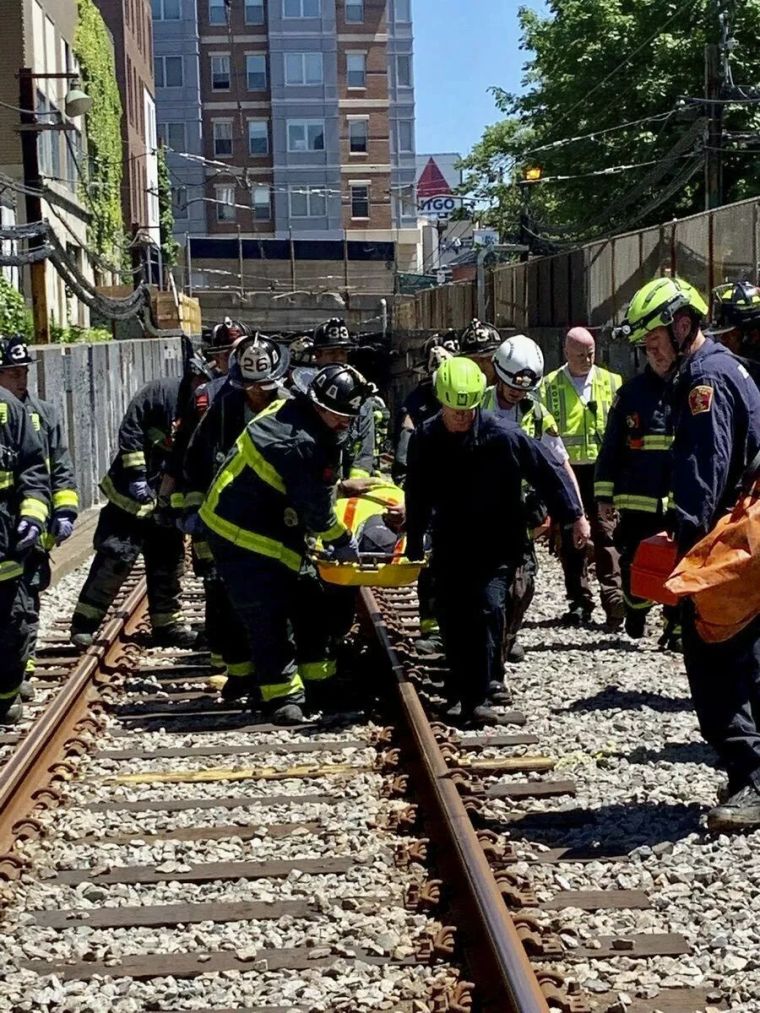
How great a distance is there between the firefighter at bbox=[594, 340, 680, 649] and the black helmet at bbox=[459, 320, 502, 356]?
36.8 inches

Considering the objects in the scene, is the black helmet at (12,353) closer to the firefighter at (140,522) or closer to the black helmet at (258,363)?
the black helmet at (258,363)

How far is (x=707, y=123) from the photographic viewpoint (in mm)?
29750

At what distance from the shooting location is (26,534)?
895 cm

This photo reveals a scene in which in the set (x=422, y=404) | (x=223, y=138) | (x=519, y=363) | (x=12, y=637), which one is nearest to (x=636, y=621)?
(x=519, y=363)

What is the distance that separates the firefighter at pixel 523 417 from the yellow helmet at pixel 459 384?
625 mm

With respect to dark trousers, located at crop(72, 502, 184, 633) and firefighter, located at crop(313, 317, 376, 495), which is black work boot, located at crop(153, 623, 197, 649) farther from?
firefighter, located at crop(313, 317, 376, 495)

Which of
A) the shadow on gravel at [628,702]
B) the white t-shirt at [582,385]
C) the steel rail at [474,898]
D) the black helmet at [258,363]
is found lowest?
the shadow on gravel at [628,702]

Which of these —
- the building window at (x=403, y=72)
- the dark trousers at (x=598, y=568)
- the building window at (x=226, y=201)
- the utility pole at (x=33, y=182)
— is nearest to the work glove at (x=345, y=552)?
the dark trousers at (x=598, y=568)

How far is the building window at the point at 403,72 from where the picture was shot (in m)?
94.1

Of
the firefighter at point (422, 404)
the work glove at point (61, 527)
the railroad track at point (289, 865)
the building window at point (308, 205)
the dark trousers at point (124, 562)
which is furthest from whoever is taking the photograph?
the building window at point (308, 205)

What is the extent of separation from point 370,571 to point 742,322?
8.20 ft

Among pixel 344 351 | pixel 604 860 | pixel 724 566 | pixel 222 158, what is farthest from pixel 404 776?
pixel 222 158

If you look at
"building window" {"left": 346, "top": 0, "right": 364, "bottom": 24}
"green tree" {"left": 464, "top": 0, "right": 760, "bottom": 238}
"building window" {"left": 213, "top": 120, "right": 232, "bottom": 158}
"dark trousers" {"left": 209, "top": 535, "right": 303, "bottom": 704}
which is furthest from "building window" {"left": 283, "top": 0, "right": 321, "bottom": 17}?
"dark trousers" {"left": 209, "top": 535, "right": 303, "bottom": 704}

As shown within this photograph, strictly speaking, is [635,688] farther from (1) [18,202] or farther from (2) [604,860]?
(1) [18,202]
